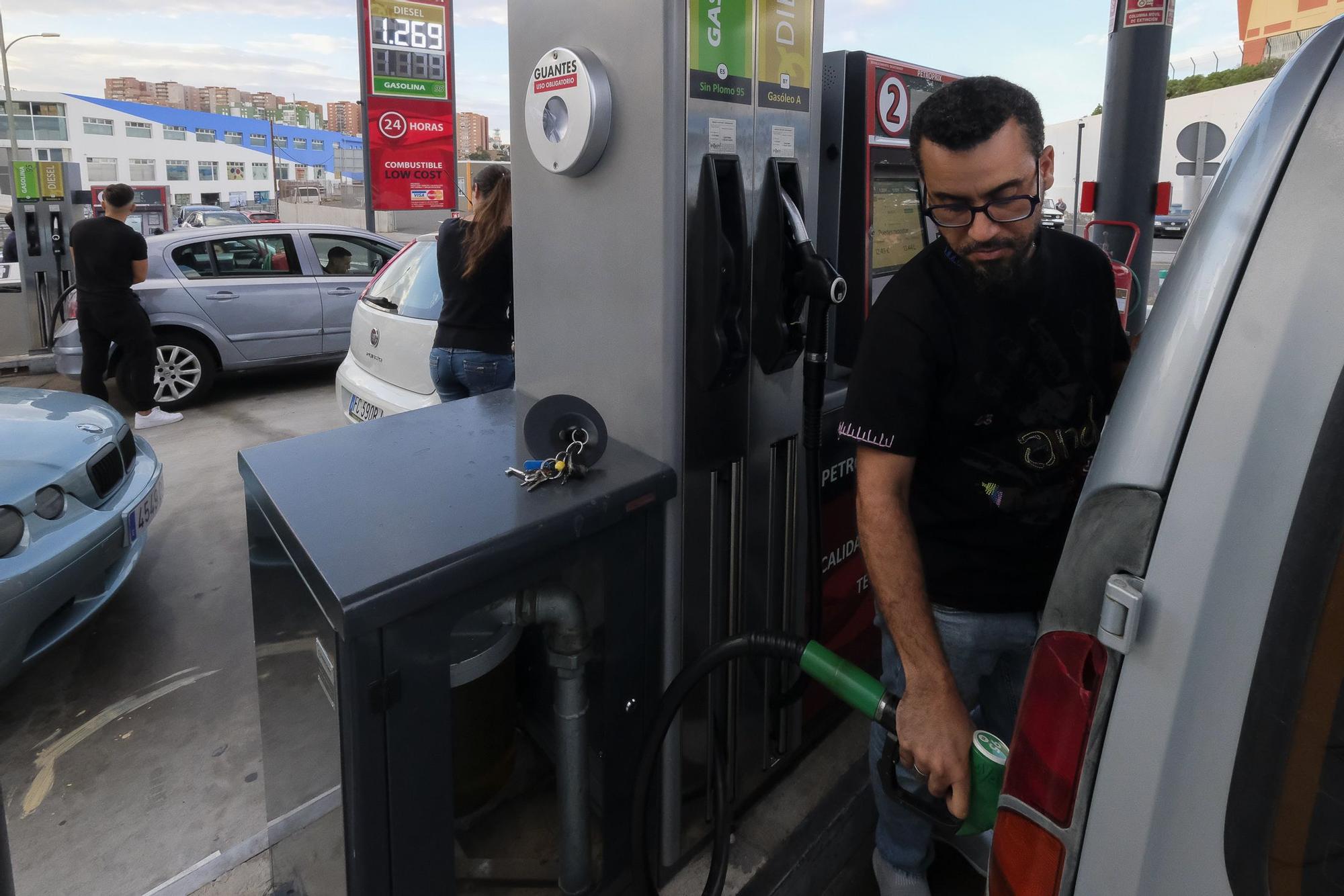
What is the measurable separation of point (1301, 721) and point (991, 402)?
88 centimetres

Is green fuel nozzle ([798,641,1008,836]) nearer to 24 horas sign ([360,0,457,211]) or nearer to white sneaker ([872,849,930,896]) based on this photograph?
white sneaker ([872,849,930,896])

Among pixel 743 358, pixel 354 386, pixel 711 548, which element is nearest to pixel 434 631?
pixel 711 548

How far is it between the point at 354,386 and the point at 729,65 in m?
3.57

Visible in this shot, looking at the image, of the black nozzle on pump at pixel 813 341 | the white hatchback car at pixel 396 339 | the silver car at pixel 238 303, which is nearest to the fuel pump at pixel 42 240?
the silver car at pixel 238 303

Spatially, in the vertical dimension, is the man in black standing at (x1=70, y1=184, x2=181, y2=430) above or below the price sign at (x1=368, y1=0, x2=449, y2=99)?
below

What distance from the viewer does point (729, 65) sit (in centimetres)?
179

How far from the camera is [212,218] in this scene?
89.5ft

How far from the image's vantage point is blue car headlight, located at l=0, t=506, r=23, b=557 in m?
2.81

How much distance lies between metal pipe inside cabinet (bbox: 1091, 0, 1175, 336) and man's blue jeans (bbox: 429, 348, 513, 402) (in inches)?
129

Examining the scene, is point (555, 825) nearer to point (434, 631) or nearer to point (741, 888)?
point (741, 888)

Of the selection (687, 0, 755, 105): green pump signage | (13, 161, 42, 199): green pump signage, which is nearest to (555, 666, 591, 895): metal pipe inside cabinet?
(687, 0, 755, 105): green pump signage

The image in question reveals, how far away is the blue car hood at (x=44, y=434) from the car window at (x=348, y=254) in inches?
173

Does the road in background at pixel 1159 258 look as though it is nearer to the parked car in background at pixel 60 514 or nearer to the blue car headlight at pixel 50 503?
the parked car in background at pixel 60 514

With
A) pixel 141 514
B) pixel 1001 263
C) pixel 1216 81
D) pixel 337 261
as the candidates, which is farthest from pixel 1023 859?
pixel 1216 81
